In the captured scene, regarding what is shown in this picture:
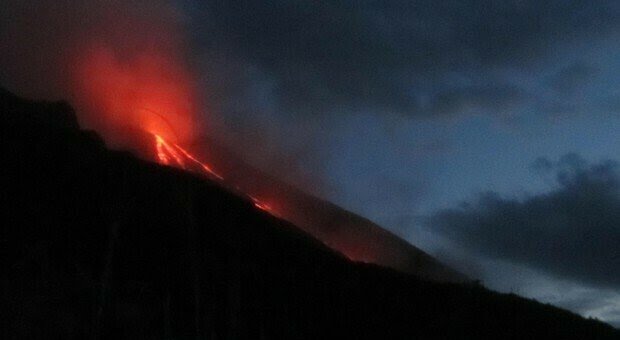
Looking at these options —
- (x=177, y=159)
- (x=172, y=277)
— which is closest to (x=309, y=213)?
(x=177, y=159)

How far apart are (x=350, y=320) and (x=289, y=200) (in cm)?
4089

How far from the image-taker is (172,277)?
32938 millimetres

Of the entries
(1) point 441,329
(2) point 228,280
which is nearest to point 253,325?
(2) point 228,280

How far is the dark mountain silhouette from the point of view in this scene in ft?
99.9

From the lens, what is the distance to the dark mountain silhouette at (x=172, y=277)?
3044 centimetres

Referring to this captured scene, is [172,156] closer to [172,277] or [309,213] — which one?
[309,213]

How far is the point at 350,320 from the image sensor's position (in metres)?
33.4

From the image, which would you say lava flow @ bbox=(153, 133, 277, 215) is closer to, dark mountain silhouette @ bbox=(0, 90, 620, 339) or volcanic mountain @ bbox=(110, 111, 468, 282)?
volcanic mountain @ bbox=(110, 111, 468, 282)

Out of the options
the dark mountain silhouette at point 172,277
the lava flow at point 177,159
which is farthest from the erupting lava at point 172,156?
the dark mountain silhouette at point 172,277

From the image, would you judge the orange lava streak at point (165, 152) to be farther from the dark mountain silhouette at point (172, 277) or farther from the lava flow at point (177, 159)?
the dark mountain silhouette at point (172, 277)

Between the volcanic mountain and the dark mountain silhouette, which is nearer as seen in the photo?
the dark mountain silhouette

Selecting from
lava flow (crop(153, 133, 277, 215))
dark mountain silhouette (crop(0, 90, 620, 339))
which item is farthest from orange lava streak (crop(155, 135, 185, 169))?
dark mountain silhouette (crop(0, 90, 620, 339))

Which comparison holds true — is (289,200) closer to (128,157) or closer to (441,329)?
(128,157)

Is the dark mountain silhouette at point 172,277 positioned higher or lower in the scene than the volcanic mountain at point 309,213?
lower
